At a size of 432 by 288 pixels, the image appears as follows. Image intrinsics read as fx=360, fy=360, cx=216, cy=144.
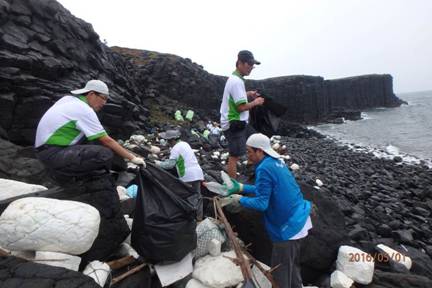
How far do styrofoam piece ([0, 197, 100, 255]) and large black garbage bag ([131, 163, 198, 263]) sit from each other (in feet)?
2.04

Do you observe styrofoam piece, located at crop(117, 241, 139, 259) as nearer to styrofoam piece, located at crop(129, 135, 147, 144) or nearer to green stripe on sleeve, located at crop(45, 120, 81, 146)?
green stripe on sleeve, located at crop(45, 120, 81, 146)

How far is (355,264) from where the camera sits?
15.9ft

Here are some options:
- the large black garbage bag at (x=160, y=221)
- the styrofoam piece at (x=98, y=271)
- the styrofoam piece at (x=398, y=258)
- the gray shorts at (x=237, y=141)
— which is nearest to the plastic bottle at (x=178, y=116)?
the gray shorts at (x=237, y=141)

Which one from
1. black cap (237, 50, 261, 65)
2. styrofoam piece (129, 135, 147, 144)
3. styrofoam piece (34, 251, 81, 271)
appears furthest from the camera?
styrofoam piece (129, 135, 147, 144)

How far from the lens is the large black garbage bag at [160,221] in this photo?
410 cm

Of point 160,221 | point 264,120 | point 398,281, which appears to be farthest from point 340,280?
point 264,120

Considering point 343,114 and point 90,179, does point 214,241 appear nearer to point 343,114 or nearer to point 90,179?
point 90,179

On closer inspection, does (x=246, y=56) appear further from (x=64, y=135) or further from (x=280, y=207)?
(x=64, y=135)

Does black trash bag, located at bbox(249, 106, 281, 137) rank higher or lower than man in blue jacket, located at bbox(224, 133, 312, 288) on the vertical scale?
higher

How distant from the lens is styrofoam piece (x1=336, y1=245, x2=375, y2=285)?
474 cm

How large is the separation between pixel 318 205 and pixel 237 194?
1.46 m

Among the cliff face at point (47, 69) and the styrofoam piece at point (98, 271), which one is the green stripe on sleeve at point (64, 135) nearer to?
the styrofoam piece at point (98, 271)

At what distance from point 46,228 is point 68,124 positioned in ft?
4.20

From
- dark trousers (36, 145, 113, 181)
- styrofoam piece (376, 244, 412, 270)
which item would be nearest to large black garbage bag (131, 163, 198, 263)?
dark trousers (36, 145, 113, 181)
